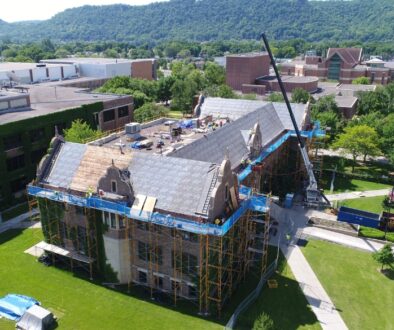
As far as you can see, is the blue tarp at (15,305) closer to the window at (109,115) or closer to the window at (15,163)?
the window at (15,163)

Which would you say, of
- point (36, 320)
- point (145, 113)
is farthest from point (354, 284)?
point (145, 113)

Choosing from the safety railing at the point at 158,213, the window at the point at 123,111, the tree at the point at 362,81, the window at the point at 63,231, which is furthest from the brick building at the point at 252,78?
the window at the point at 63,231

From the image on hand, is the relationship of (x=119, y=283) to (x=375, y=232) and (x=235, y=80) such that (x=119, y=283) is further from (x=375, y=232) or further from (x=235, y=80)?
(x=235, y=80)

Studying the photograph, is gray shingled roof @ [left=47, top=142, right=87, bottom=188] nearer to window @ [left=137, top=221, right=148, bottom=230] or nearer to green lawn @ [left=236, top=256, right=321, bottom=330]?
window @ [left=137, top=221, right=148, bottom=230]

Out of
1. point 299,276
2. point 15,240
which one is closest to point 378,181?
point 299,276

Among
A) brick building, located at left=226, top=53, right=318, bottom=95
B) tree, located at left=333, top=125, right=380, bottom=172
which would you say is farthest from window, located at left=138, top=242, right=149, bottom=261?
brick building, located at left=226, top=53, right=318, bottom=95

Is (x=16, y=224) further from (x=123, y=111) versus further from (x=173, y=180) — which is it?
(x=123, y=111)

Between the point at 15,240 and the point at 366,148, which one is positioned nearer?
the point at 15,240
